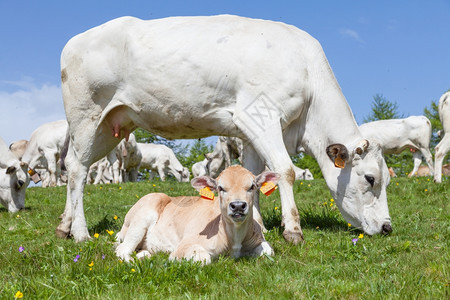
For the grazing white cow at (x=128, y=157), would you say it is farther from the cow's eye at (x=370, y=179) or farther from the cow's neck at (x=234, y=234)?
the cow's neck at (x=234, y=234)

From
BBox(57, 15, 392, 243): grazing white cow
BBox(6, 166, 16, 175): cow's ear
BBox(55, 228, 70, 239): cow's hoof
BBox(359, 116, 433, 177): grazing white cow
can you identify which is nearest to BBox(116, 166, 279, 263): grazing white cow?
BBox(57, 15, 392, 243): grazing white cow

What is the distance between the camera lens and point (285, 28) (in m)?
7.12

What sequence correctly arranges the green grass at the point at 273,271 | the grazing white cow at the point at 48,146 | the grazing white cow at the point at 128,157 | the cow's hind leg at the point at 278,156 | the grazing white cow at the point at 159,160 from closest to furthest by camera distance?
the green grass at the point at 273,271
the cow's hind leg at the point at 278,156
the grazing white cow at the point at 48,146
the grazing white cow at the point at 128,157
the grazing white cow at the point at 159,160

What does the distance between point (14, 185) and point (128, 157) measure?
53.2 feet

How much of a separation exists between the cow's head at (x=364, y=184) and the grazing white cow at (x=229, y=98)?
0.04 feet

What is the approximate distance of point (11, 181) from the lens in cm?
1278

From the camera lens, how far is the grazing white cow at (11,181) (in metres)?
12.2

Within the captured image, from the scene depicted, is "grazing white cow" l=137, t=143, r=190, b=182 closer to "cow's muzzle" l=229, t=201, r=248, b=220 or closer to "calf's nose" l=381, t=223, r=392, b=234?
"calf's nose" l=381, t=223, r=392, b=234

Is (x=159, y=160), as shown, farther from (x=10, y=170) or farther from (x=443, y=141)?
(x=443, y=141)

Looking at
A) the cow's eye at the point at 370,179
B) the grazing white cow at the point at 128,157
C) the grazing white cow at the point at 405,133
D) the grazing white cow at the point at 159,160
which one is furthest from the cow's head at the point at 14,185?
the grazing white cow at the point at 159,160

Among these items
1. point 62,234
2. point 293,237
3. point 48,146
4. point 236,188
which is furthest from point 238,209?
point 48,146

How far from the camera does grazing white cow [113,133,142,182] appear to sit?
1048 inches

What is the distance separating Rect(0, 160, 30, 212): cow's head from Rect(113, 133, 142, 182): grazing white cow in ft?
41.1

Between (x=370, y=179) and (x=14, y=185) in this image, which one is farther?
(x=14, y=185)
